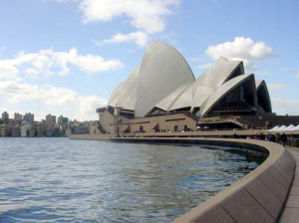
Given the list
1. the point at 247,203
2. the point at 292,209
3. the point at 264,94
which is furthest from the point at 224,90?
the point at 247,203

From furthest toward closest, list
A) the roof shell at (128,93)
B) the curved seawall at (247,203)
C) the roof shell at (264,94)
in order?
the roof shell at (128,93) < the roof shell at (264,94) < the curved seawall at (247,203)

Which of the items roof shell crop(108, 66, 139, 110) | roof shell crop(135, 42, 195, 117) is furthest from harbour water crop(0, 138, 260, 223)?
roof shell crop(108, 66, 139, 110)

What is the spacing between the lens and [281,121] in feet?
219

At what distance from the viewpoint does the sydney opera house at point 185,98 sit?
219 feet

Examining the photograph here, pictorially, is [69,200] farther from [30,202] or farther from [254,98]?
[254,98]

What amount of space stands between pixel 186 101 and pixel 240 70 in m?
12.5

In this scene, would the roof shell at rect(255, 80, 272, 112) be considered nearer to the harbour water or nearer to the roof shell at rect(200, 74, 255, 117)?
the roof shell at rect(200, 74, 255, 117)

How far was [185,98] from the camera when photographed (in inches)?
3086

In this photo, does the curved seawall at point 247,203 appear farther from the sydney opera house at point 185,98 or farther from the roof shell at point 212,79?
the roof shell at point 212,79

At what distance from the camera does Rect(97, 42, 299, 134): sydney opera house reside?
219ft

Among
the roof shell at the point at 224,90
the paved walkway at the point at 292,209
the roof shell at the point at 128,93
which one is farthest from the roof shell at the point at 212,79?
the paved walkway at the point at 292,209

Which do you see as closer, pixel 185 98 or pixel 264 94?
pixel 264 94

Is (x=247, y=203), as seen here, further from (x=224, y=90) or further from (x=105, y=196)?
(x=224, y=90)

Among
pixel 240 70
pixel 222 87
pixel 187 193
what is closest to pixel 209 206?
pixel 187 193
